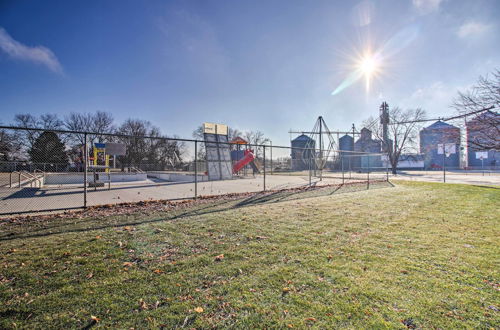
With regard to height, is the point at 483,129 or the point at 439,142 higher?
the point at 483,129

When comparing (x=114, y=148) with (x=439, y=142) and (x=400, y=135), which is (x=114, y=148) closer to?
(x=439, y=142)

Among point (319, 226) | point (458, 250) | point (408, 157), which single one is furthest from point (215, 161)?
point (408, 157)

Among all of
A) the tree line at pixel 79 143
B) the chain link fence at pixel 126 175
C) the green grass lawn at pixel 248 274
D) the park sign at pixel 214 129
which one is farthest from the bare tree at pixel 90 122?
the green grass lawn at pixel 248 274

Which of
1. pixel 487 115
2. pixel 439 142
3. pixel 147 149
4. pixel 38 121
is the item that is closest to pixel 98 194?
pixel 487 115

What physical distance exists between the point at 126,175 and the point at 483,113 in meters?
23.9

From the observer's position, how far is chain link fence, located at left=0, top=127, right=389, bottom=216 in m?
8.30

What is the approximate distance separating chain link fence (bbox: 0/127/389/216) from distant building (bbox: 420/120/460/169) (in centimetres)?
397

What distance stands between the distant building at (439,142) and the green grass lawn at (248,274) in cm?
852

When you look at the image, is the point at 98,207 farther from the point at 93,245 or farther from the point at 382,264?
the point at 382,264

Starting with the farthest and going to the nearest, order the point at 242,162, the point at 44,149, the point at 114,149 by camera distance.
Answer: the point at 242,162
the point at 114,149
the point at 44,149

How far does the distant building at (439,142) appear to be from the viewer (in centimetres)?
1165

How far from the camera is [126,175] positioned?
20.7 metres

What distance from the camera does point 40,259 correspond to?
326cm

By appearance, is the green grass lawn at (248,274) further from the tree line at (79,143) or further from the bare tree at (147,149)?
the bare tree at (147,149)
